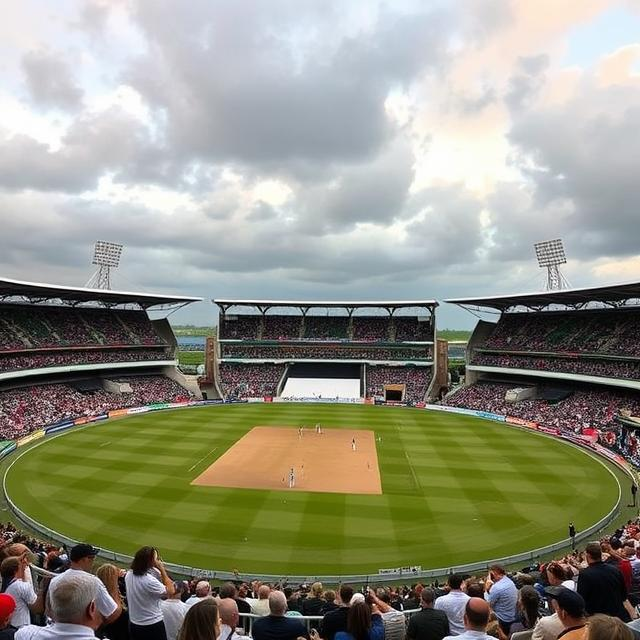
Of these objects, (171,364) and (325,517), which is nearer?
(325,517)

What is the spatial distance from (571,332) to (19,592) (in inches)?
2472

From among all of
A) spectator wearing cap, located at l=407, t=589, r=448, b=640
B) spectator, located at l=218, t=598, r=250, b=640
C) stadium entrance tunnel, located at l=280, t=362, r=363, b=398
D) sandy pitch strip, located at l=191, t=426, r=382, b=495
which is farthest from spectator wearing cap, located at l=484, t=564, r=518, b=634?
stadium entrance tunnel, located at l=280, t=362, r=363, b=398

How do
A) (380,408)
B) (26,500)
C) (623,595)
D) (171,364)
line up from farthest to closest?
1. (171,364)
2. (380,408)
3. (26,500)
4. (623,595)

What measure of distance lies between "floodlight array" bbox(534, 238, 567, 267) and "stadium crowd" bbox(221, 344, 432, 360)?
790 inches

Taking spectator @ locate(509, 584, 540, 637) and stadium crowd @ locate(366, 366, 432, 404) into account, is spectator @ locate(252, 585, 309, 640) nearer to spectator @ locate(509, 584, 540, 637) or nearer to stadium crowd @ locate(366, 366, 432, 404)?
spectator @ locate(509, 584, 540, 637)

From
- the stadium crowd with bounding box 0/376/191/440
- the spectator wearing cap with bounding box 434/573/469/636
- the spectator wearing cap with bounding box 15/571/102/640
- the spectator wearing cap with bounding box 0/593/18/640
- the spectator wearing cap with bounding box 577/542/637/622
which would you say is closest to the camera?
the spectator wearing cap with bounding box 15/571/102/640

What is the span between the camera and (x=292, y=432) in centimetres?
4434

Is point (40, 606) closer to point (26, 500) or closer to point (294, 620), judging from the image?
point (294, 620)

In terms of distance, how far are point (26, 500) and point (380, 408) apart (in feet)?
132

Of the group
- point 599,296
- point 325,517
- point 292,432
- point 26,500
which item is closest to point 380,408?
point 292,432

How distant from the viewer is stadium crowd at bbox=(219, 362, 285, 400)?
66.1m

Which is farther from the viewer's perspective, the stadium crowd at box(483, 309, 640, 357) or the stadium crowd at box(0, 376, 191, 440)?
the stadium crowd at box(483, 309, 640, 357)

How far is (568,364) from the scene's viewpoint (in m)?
53.2

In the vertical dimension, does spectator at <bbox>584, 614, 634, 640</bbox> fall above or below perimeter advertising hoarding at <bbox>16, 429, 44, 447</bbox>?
above
